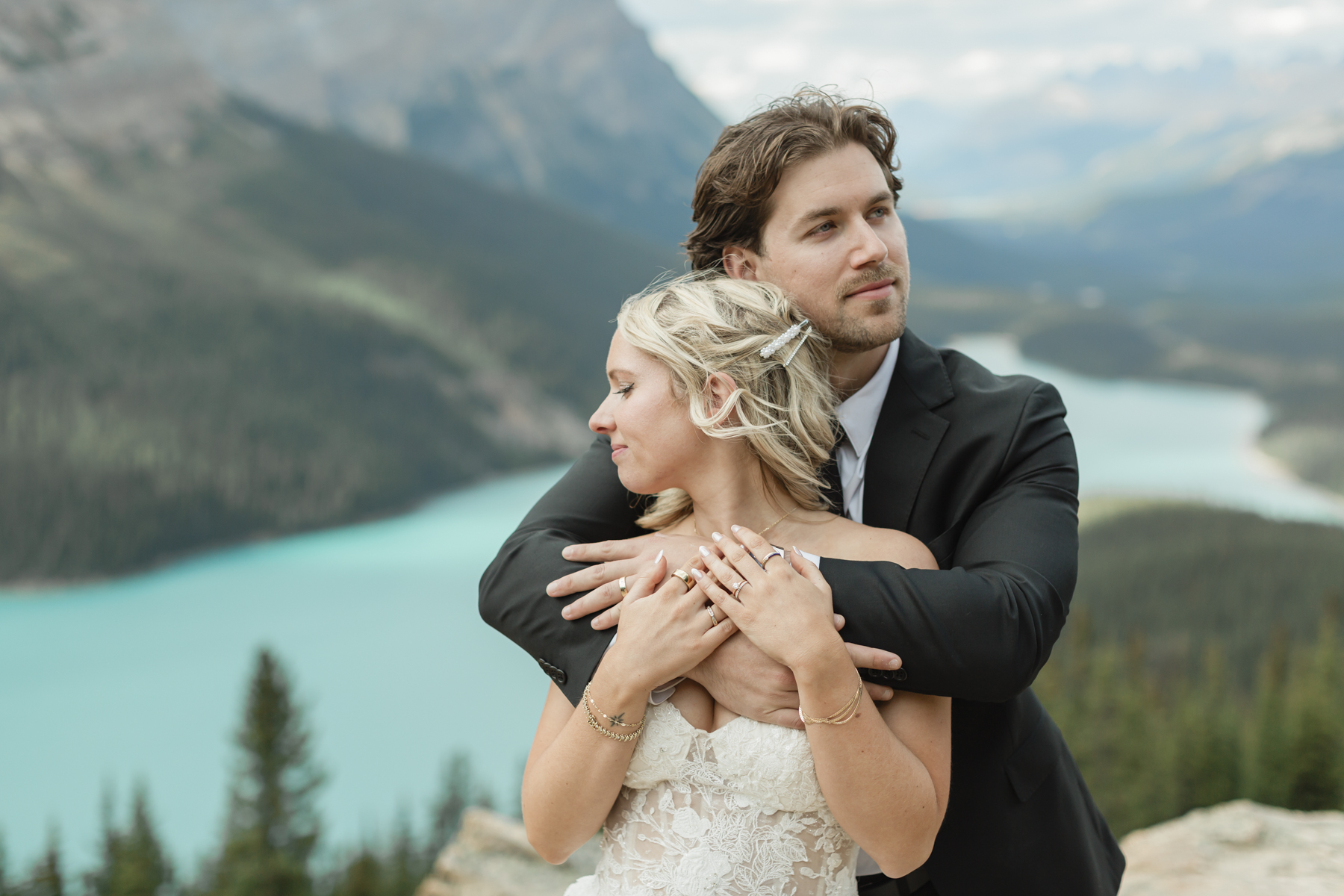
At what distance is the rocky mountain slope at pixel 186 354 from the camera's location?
4865 inches

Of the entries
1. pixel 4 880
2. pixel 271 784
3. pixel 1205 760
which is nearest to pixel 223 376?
pixel 4 880

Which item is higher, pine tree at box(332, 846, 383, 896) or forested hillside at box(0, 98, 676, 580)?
forested hillside at box(0, 98, 676, 580)

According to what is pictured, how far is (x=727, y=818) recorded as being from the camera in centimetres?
402

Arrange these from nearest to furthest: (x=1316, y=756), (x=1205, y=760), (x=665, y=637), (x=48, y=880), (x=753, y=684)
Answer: (x=665, y=637)
(x=753, y=684)
(x=1316, y=756)
(x=48, y=880)
(x=1205, y=760)

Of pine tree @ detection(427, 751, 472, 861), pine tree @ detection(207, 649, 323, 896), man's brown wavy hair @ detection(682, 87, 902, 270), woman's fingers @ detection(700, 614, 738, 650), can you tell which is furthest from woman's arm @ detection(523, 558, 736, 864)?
pine tree @ detection(427, 751, 472, 861)

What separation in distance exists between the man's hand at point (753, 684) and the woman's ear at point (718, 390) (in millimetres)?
856

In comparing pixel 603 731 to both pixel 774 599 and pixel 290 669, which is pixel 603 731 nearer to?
pixel 774 599

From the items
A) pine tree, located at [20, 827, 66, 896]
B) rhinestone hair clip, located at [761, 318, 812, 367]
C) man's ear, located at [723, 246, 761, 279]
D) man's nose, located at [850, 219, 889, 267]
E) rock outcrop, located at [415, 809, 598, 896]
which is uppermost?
man's ear, located at [723, 246, 761, 279]

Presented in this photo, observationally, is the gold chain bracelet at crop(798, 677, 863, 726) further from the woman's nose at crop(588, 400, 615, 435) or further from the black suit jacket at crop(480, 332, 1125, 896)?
the woman's nose at crop(588, 400, 615, 435)

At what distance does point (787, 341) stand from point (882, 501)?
816 mm

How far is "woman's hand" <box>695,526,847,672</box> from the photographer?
11.4 feet

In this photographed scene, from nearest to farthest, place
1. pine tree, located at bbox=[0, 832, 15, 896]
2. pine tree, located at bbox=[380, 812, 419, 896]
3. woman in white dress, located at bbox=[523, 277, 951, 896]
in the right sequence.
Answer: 1. woman in white dress, located at bbox=[523, 277, 951, 896]
2. pine tree, located at bbox=[380, 812, 419, 896]
3. pine tree, located at bbox=[0, 832, 15, 896]

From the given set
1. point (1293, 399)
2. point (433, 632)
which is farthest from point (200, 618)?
point (1293, 399)

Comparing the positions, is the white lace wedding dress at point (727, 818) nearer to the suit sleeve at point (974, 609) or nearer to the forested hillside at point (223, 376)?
the suit sleeve at point (974, 609)
